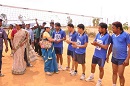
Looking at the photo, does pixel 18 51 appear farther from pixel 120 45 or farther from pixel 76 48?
pixel 120 45

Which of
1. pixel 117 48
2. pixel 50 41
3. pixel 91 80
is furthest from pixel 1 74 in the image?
pixel 117 48

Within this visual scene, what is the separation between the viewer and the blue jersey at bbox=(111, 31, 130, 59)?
5043mm

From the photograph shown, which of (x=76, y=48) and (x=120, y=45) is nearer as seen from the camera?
(x=120, y=45)

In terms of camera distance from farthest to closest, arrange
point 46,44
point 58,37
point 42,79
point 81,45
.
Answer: point 58,37 < point 46,44 < point 42,79 < point 81,45

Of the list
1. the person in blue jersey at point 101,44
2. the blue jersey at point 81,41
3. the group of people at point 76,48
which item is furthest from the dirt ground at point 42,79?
the blue jersey at point 81,41

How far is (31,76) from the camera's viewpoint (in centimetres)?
706

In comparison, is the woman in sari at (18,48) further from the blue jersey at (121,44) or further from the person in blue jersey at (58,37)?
the blue jersey at (121,44)

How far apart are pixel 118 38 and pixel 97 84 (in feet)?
5.56

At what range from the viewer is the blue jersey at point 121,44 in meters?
5.04

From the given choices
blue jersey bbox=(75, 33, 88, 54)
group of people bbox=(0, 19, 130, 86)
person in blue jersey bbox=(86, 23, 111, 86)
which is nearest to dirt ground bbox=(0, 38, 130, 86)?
group of people bbox=(0, 19, 130, 86)

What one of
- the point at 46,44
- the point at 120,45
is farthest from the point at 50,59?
the point at 120,45

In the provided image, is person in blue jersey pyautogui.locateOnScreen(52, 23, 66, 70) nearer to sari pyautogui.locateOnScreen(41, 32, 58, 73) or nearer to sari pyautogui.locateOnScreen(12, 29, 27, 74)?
sari pyautogui.locateOnScreen(41, 32, 58, 73)

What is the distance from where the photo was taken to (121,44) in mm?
5129

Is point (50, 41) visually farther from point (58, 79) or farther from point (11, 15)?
point (11, 15)
